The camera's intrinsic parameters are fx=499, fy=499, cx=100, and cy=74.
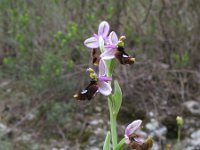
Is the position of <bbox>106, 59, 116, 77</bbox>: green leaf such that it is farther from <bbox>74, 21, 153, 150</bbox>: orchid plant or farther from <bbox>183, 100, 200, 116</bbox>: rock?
<bbox>183, 100, 200, 116</bbox>: rock

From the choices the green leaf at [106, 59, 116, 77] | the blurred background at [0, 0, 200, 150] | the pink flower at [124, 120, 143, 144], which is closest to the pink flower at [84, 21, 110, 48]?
the green leaf at [106, 59, 116, 77]

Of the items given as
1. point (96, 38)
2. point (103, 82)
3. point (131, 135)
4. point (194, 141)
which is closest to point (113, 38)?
point (96, 38)

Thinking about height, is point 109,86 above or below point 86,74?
above

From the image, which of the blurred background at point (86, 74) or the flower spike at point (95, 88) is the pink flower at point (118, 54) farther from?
the blurred background at point (86, 74)

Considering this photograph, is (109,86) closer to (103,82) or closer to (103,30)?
(103,82)

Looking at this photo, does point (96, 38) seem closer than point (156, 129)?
Yes

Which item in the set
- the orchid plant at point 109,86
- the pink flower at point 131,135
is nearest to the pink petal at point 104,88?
the orchid plant at point 109,86
